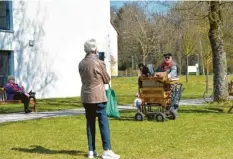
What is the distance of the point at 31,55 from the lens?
26.6 metres

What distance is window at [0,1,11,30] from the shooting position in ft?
84.7

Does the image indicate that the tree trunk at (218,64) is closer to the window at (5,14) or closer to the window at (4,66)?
the window at (4,66)

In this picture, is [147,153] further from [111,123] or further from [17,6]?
[17,6]

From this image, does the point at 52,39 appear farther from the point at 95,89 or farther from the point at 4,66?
the point at 95,89

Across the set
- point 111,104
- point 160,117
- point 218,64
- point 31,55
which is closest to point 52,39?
point 31,55

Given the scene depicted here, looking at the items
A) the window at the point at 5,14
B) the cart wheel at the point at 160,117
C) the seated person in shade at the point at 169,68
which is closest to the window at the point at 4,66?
the window at the point at 5,14

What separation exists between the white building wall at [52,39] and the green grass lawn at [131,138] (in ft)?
43.5

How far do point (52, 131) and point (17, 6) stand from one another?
16.3 meters

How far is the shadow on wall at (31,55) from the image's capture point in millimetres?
25938

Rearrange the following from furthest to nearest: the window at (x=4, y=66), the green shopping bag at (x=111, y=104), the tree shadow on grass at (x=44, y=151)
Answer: the window at (x=4, y=66)
the green shopping bag at (x=111, y=104)
the tree shadow on grass at (x=44, y=151)

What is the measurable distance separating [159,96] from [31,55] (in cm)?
1509

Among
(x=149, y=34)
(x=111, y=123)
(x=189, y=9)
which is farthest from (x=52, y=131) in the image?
(x=149, y=34)

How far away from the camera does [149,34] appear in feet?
192

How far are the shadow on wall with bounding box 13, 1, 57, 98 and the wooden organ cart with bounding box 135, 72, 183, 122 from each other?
14.2 meters
